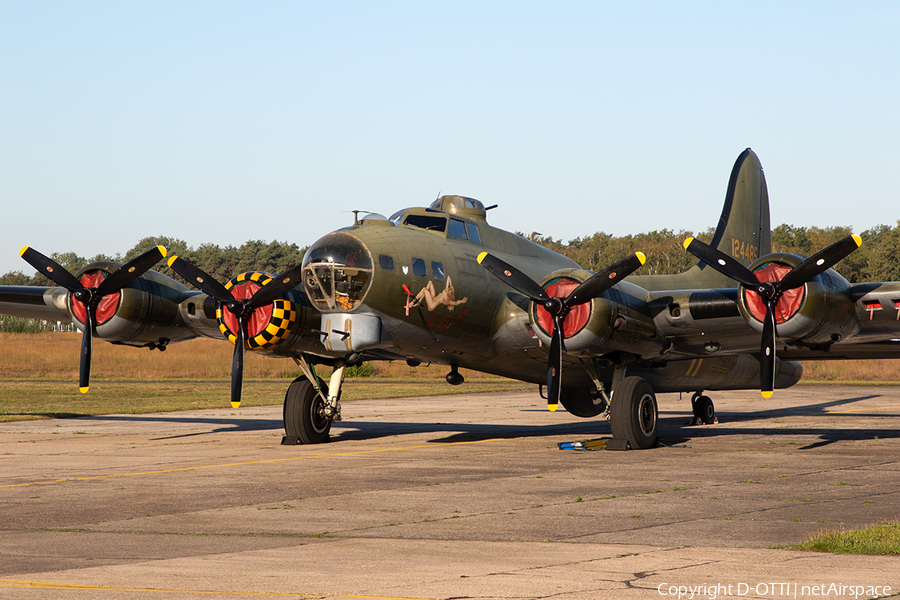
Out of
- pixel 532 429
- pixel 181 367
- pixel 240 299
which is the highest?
pixel 240 299

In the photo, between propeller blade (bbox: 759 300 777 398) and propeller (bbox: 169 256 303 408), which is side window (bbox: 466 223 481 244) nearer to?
propeller (bbox: 169 256 303 408)

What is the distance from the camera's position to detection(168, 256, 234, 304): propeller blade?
20031 mm

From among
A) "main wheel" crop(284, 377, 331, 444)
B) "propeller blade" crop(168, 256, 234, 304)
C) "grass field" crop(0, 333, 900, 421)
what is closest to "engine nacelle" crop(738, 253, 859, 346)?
"main wheel" crop(284, 377, 331, 444)

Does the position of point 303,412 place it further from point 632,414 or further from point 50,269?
point 632,414

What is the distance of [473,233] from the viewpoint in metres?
20.3

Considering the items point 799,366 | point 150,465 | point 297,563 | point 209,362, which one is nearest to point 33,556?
point 297,563

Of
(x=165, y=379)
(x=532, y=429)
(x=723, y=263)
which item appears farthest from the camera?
(x=165, y=379)

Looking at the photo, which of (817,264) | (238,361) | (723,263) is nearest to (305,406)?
(238,361)

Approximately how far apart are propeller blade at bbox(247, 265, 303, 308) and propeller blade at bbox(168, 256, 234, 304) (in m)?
0.65

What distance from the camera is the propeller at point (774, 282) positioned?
17.1 meters

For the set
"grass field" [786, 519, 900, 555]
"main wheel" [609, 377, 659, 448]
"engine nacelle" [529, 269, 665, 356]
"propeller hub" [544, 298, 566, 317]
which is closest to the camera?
"grass field" [786, 519, 900, 555]

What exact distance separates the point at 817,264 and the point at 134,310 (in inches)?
597

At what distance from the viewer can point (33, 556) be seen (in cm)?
880

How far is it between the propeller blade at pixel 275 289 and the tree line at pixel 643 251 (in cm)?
6949
